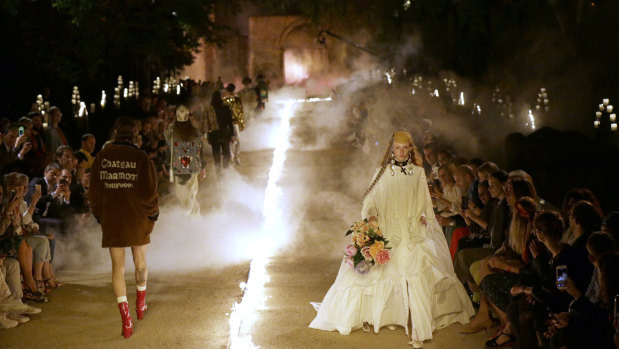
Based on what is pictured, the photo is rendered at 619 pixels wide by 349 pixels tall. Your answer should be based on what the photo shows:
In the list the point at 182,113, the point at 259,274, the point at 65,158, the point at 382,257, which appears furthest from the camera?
the point at 182,113

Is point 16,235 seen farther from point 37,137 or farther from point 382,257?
point 37,137

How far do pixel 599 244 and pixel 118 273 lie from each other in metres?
4.45

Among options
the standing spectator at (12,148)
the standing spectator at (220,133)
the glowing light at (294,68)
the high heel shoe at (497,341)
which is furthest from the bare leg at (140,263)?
the glowing light at (294,68)

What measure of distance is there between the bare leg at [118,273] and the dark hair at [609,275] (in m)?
4.35

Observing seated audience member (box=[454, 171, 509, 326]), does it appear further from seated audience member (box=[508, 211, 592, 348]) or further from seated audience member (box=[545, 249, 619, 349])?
seated audience member (box=[545, 249, 619, 349])

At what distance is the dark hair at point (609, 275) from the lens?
4.88 metres

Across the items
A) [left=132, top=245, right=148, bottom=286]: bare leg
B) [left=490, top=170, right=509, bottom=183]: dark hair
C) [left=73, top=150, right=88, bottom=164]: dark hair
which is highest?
[left=73, top=150, right=88, bottom=164]: dark hair

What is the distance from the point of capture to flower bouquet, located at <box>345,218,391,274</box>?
6934 mm

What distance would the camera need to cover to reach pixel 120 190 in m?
7.13

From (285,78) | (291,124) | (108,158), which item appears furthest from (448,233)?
(285,78)

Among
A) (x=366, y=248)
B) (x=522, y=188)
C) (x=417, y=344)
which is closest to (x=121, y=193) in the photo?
(x=366, y=248)

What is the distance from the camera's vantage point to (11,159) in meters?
11.2

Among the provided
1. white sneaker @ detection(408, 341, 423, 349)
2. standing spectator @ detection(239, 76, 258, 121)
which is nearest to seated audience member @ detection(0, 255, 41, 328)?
white sneaker @ detection(408, 341, 423, 349)

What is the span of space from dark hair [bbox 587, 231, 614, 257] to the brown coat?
4.20 meters
